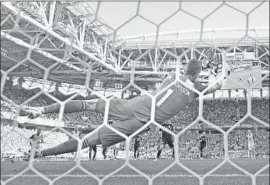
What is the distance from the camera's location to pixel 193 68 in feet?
6.82

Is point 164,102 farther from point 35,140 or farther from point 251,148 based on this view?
point 251,148

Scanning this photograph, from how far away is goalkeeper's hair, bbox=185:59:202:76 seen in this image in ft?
6.85

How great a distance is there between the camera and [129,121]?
7.54ft

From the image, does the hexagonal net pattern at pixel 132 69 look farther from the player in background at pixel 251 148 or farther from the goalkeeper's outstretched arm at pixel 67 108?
the player in background at pixel 251 148

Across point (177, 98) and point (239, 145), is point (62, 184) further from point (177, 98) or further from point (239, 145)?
point (239, 145)

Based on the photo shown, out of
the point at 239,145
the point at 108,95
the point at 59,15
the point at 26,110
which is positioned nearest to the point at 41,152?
the point at 26,110

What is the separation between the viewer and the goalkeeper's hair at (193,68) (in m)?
2.09

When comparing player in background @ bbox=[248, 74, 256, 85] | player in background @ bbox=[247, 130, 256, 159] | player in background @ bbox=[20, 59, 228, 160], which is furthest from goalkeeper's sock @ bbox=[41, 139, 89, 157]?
player in background @ bbox=[247, 130, 256, 159]

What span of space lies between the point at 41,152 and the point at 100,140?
17.5 inches

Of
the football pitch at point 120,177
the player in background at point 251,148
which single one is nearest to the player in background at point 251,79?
the football pitch at point 120,177

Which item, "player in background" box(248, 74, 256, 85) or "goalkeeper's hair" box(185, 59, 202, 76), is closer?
"player in background" box(248, 74, 256, 85)

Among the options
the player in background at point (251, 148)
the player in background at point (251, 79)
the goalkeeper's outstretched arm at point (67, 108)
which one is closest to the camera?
the player in background at point (251, 79)

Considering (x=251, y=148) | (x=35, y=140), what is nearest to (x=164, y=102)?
(x=35, y=140)

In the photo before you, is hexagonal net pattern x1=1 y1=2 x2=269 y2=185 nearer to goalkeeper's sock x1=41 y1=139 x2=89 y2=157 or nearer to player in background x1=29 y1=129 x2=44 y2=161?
player in background x1=29 y1=129 x2=44 y2=161
